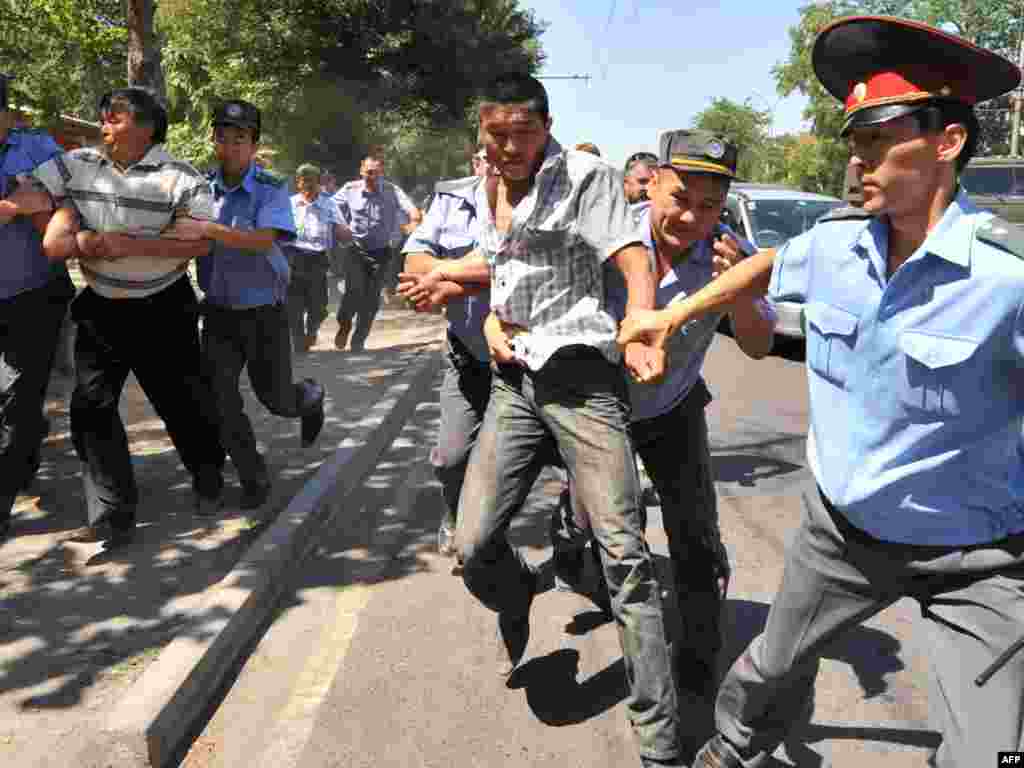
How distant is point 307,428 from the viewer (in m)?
6.36

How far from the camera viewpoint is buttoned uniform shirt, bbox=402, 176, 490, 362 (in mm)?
4172

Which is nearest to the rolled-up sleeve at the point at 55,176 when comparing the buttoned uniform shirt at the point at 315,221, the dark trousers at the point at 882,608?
the dark trousers at the point at 882,608

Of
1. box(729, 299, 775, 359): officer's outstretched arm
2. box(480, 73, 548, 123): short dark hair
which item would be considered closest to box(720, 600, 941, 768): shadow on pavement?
box(729, 299, 775, 359): officer's outstretched arm

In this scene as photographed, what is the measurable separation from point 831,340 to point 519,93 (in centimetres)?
129

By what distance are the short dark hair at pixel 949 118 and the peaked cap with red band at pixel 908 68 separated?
13 mm

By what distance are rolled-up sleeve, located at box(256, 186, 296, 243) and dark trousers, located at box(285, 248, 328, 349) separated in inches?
199

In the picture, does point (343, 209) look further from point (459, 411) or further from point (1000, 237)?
point (1000, 237)

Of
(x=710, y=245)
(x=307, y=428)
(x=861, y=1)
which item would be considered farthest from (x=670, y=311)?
(x=861, y=1)

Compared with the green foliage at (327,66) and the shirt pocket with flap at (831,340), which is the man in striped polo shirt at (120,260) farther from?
the green foliage at (327,66)

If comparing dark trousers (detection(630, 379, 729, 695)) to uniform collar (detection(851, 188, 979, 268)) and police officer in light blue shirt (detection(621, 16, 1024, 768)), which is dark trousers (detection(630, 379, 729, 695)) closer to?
police officer in light blue shirt (detection(621, 16, 1024, 768))

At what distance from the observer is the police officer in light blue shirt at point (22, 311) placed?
4711 millimetres

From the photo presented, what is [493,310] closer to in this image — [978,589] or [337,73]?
[978,589]

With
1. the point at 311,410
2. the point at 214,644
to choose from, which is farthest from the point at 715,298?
the point at 311,410

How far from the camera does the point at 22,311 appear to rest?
15.7ft
